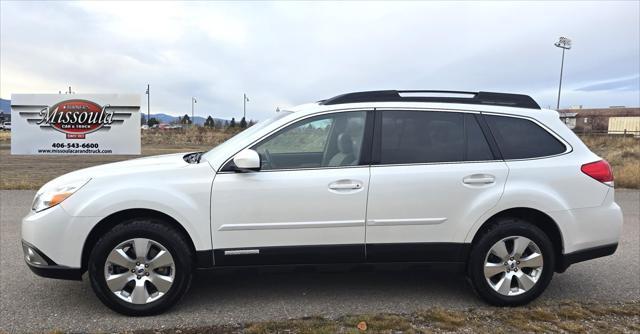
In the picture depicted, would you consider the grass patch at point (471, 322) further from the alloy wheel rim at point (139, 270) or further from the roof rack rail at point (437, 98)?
the roof rack rail at point (437, 98)

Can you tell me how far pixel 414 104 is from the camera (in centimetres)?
413

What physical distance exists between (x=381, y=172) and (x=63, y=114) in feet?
41.2

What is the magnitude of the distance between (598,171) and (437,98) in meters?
1.51

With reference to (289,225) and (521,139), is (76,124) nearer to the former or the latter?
(289,225)

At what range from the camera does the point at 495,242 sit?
396 centimetres

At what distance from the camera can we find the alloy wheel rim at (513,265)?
3973mm

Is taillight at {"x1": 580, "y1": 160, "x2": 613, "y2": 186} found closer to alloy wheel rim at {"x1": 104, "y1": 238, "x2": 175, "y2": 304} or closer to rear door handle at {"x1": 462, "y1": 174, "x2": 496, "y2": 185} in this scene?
rear door handle at {"x1": 462, "y1": 174, "x2": 496, "y2": 185}

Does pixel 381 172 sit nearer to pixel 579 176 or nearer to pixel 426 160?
pixel 426 160

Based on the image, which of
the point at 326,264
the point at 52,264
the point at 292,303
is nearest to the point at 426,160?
the point at 326,264

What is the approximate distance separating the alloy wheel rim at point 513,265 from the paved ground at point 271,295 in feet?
0.98

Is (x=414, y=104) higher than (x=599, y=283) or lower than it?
higher

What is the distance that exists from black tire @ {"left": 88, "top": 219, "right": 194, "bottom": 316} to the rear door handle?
233 cm

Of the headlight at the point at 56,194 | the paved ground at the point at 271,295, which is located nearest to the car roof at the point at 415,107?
the paved ground at the point at 271,295

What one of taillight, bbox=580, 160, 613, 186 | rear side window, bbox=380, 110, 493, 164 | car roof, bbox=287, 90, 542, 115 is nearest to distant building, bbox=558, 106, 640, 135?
taillight, bbox=580, 160, 613, 186
